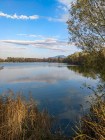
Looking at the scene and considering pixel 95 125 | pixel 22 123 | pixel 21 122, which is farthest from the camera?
pixel 22 123

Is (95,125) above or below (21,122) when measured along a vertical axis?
above

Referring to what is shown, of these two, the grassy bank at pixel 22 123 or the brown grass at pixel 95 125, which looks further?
the grassy bank at pixel 22 123

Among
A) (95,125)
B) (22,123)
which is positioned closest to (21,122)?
(22,123)

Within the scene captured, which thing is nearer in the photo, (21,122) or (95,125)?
(95,125)

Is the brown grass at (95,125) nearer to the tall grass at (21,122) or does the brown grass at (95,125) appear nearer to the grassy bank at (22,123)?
the grassy bank at (22,123)

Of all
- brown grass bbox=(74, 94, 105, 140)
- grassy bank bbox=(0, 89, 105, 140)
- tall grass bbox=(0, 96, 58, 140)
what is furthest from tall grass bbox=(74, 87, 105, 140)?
tall grass bbox=(0, 96, 58, 140)

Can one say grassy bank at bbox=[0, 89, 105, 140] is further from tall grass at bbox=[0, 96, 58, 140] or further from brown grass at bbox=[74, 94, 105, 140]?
brown grass at bbox=[74, 94, 105, 140]

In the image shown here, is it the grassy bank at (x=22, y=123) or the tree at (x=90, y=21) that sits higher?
the tree at (x=90, y=21)

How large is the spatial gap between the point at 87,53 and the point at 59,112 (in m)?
5.09

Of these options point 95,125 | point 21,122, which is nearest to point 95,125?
point 95,125

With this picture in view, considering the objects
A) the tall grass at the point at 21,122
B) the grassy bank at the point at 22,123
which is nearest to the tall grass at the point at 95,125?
the grassy bank at the point at 22,123

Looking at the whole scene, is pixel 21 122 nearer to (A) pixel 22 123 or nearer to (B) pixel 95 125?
(A) pixel 22 123

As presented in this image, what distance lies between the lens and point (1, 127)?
34.7 ft

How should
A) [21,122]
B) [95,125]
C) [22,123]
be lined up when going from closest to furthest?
1. [95,125]
2. [21,122]
3. [22,123]
